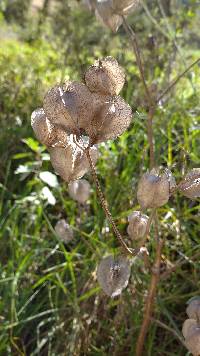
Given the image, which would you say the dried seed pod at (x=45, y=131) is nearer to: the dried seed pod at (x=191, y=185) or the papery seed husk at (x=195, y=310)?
the dried seed pod at (x=191, y=185)

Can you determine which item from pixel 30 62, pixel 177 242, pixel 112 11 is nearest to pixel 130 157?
pixel 177 242

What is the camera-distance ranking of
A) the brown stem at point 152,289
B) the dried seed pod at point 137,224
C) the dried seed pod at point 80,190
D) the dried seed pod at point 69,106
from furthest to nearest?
the dried seed pod at point 80,190
the brown stem at point 152,289
the dried seed pod at point 137,224
the dried seed pod at point 69,106

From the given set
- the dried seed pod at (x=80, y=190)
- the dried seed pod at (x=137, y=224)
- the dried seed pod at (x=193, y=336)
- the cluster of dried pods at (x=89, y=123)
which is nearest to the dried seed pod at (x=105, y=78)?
the cluster of dried pods at (x=89, y=123)

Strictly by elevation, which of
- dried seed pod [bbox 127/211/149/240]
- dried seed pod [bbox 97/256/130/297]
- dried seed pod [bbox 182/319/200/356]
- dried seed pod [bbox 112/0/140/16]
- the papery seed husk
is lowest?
dried seed pod [bbox 182/319/200/356]

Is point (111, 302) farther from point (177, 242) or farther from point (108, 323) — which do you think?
point (177, 242)

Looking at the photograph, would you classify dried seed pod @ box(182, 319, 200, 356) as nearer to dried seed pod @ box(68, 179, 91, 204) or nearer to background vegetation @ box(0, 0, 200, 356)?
background vegetation @ box(0, 0, 200, 356)

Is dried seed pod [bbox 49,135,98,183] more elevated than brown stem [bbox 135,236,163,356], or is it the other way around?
dried seed pod [bbox 49,135,98,183]

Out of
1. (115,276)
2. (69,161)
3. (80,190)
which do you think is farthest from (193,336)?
(80,190)

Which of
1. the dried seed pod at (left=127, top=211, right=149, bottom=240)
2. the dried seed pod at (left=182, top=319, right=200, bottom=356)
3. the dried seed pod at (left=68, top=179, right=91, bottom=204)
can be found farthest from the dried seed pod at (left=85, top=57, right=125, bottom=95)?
the dried seed pod at (left=68, top=179, right=91, bottom=204)
